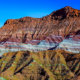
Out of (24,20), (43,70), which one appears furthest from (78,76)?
(24,20)

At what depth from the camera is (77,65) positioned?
66.8 meters

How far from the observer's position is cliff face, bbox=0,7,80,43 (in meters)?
97.2

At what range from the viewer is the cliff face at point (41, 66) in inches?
2498

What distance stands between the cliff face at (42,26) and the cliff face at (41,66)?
770 inches

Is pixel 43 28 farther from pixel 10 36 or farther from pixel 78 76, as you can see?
pixel 78 76

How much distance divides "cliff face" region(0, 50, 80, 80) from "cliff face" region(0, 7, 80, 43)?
19.6 m

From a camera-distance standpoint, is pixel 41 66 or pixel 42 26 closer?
pixel 41 66

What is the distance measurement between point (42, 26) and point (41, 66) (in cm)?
3934

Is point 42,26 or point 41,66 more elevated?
point 42,26

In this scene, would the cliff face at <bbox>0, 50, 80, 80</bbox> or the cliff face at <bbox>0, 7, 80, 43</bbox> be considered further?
the cliff face at <bbox>0, 7, 80, 43</bbox>

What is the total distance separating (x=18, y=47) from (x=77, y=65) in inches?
1277

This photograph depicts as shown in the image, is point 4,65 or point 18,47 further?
point 18,47

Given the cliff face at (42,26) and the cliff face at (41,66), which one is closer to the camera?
the cliff face at (41,66)

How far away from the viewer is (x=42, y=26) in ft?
346
